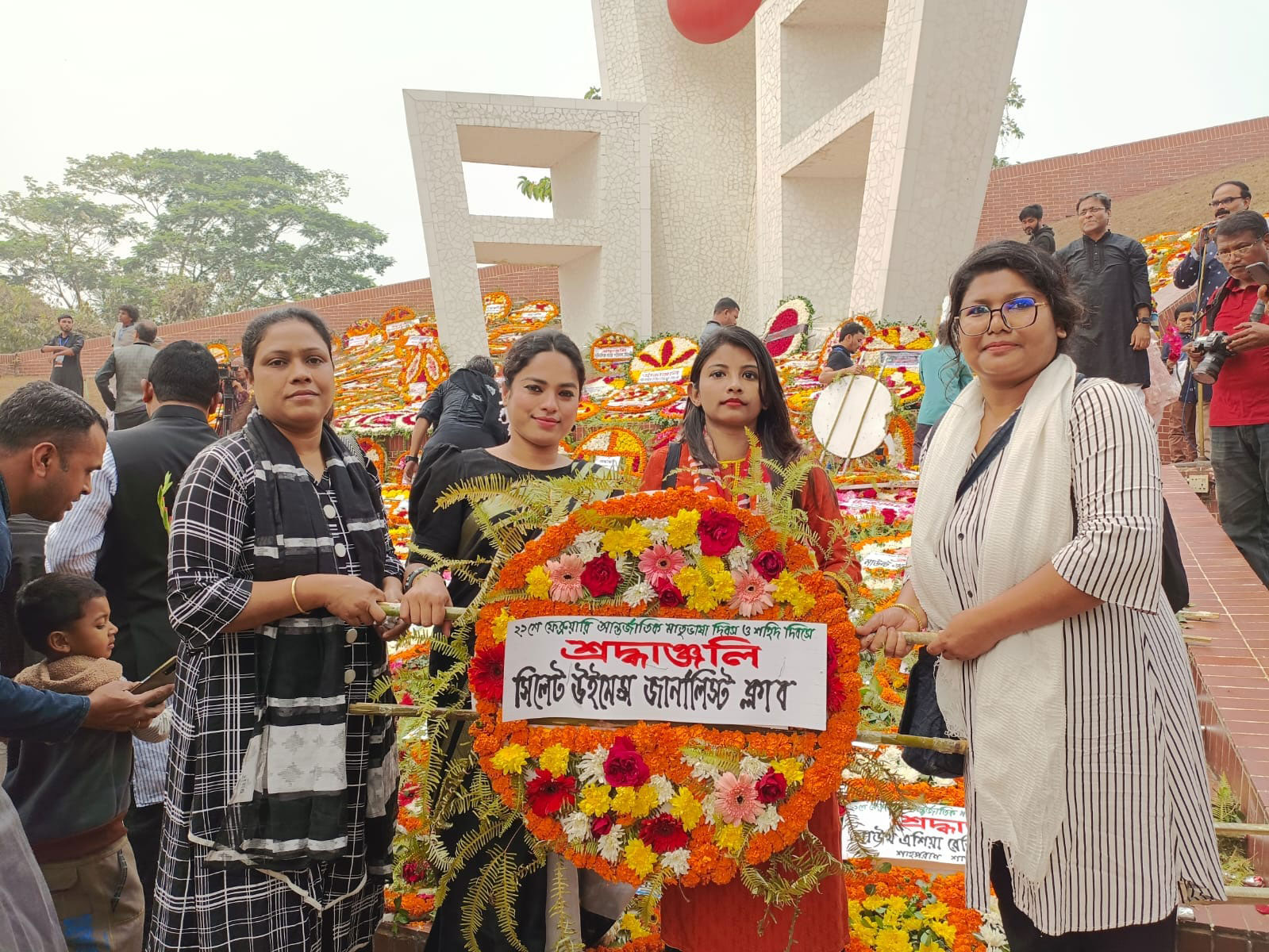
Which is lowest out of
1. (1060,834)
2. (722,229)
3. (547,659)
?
(1060,834)

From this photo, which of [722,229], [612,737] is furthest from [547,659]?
[722,229]

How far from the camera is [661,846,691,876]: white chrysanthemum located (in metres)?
1.64

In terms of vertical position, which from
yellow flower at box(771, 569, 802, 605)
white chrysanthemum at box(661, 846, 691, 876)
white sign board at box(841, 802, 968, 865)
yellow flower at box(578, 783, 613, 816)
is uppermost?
yellow flower at box(771, 569, 802, 605)

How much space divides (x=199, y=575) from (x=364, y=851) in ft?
2.43

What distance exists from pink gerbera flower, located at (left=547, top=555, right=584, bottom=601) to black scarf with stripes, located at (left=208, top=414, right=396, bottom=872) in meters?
0.53

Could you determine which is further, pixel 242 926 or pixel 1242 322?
pixel 1242 322

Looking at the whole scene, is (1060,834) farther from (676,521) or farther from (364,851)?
(364,851)

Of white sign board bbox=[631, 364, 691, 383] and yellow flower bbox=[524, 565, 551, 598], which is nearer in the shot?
yellow flower bbox=[524, 565, 551, 598]

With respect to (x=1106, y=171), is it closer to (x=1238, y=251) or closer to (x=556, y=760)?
(x=1238, y=251)

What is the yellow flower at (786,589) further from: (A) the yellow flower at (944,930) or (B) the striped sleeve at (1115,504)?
(A) the yellow flower at (944,930)

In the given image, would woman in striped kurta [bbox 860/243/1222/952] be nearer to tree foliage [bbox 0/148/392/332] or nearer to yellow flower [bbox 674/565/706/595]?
yellow flower [bbox 674/565/706/595]

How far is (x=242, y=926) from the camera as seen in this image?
1830 millimetres

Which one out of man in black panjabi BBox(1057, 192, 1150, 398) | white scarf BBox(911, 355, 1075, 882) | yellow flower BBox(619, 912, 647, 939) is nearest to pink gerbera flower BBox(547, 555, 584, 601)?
white scarf BBox(911, 355, 1075, 882)

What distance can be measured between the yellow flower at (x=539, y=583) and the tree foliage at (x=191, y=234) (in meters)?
36.0
